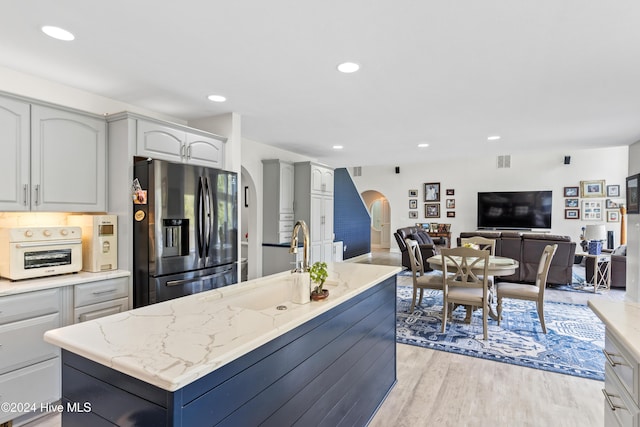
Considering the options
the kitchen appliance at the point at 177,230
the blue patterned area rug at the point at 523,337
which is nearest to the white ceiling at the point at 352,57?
the kitchen appliance at the point at 177,230

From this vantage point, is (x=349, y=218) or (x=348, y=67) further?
(x=349, y=218)

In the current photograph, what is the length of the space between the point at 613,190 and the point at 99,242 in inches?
413

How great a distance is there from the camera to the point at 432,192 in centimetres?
1022

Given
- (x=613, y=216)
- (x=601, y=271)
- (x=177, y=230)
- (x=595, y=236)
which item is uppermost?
(x=613, y=216)

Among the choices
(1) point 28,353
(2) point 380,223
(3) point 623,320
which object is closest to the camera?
(3) point 623,320

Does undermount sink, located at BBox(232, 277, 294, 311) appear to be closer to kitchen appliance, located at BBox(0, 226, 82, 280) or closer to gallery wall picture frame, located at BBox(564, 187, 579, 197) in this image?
kitchen appliance, located at BBox(0, 226, 82, 280)

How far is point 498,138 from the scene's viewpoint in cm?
492

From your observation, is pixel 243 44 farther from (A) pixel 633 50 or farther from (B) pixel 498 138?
(B) pixel 498 138

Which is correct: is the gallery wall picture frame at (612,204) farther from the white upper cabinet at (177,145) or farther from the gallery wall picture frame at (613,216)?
the white upper cabinet at (177,145)

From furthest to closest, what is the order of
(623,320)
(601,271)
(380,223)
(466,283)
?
(380,223) → (601,271) → (466,283) → (623,320)

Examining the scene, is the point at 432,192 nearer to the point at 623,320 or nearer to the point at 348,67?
the point at 348,67

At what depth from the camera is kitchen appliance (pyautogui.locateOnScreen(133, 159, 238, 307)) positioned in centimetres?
279

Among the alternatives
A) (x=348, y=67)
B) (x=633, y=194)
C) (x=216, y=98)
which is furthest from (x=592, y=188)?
(x=216, y=98)

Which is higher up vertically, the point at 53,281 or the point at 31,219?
the point at 31,219
